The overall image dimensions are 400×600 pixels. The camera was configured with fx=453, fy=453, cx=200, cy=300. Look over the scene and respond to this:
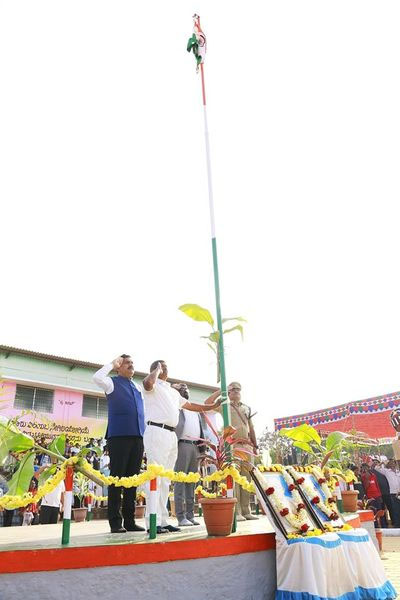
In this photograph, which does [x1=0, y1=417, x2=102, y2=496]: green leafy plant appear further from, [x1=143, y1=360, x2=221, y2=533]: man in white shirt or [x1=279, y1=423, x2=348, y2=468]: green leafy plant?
[x1=279, y1=423, x2=348, y2=468]: green leafy plant

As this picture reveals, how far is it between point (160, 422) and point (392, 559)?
217 inches

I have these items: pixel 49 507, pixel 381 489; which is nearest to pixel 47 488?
pixel 49 507

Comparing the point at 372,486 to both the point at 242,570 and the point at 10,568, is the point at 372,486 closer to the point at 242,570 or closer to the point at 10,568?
the point at 242,570

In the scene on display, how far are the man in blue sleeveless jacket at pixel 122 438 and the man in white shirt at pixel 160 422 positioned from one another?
201mm

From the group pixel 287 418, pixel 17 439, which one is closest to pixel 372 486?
pixel 287 418

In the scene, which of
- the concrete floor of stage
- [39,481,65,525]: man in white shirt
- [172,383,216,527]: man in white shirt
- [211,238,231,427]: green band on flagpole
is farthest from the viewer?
[39,481,65,525]: man in white shirt

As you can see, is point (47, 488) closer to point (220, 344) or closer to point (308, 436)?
point (220, 344)

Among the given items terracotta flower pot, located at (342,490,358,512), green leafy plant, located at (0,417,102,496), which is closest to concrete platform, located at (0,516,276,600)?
green leafy plant, located at (0,417,102,496)

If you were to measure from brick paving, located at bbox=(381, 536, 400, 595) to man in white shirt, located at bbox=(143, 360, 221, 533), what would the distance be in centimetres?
273

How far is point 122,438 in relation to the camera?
437 centimetres

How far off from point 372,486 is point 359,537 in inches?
378

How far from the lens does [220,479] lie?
4266 mm

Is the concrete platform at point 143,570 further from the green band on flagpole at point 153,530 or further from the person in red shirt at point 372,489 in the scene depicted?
the person in red shirt at point 372,489

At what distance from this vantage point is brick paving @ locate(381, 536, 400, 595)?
18.5 feet
